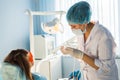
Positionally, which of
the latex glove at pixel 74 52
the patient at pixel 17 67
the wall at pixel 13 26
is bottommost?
the patient at pixel 17 67

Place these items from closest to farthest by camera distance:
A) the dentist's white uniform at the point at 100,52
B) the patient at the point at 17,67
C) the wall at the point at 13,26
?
the patient at the point at 17,67
the dentist's white uniform at the point at 100,52
the wall at the point at 13,26

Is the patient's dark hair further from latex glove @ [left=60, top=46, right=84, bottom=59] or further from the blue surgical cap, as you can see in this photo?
the blue surgical cap

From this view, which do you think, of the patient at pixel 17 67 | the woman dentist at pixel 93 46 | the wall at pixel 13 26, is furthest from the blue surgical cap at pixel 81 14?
the wall at pixel 13 26

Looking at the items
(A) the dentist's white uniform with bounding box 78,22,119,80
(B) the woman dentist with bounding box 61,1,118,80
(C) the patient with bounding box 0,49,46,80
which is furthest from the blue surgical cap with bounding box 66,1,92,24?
(C) the patient with bounding box 0,49,46,80

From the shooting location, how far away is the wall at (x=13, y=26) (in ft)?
8.23

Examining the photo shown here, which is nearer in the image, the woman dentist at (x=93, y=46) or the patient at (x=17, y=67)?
the patient at (x=17, y=67)

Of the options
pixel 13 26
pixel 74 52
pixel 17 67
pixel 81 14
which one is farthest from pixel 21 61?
pixel 13 26

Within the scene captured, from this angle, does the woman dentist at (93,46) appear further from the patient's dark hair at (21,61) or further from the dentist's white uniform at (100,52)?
the patient's dark hair at (21,61)

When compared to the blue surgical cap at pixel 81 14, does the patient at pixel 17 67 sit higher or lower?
lower

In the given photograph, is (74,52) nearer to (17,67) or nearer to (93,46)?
(93,46)

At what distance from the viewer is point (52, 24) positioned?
1.71 m

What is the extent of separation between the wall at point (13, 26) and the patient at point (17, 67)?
1.11m

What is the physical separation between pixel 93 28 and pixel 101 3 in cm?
145

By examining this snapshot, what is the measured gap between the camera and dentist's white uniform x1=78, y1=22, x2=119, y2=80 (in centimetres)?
153
